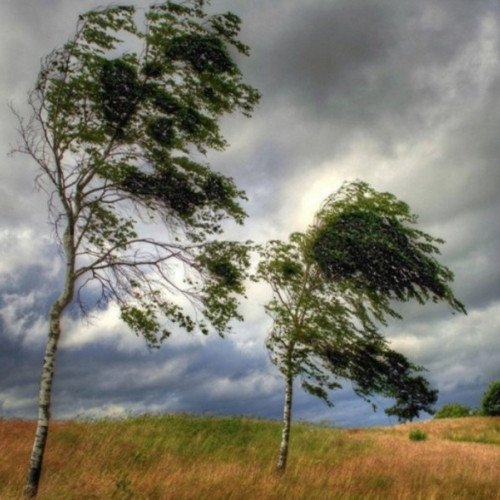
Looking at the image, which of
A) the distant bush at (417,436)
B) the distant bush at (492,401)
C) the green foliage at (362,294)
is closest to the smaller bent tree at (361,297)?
the green foliage at (362,294)

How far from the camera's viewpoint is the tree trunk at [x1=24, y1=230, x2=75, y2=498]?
9.35 m

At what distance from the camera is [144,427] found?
2016cm

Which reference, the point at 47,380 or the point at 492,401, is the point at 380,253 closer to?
the point at 47,380

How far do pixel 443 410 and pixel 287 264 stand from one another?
3633 centimetres

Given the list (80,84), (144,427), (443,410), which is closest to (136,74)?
(80,84)

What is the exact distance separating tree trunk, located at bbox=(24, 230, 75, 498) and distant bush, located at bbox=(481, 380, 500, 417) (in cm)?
3669

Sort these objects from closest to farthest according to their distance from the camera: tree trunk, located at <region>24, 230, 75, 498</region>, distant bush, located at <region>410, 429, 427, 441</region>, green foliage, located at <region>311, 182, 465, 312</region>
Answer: tree trunk, located at <region>24, 230, 75, 498</region> → green foliage, located at <region>311, 182, 465, 312</region> → distant bush, located at <region>410, 429, 427, 441</region>

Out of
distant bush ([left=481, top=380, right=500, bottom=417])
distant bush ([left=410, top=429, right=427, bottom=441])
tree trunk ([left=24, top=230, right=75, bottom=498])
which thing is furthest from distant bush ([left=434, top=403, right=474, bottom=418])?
tree trunk ([left=24, top=230, right=75, bottom=498])

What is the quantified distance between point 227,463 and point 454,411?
34.7 metres

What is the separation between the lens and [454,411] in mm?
43938

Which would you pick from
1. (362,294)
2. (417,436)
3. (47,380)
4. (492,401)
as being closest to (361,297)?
(362,294)

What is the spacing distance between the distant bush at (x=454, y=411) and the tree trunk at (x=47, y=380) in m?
41.4

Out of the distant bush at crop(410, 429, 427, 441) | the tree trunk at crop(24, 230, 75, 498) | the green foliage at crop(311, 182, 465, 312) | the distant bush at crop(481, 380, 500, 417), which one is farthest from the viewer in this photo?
the distant bush at crop(481, 380, 500, 417)

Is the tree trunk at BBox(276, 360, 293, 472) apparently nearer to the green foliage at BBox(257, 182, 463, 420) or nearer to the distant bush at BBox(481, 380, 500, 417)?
the green foliage at BBox(257, 182, 463, 420)
